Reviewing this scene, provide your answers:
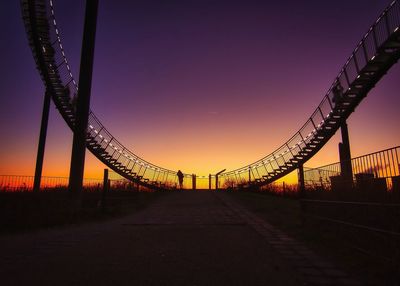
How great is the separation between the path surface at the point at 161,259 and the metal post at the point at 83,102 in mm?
6878

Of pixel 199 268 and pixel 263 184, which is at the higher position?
pixel 263 184

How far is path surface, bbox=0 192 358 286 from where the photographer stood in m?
5.12

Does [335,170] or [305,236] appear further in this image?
[335,170]

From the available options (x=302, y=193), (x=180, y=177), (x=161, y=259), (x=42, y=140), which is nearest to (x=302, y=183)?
(x=302, y=193)

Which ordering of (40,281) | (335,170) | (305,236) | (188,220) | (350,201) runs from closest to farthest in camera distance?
(40,281)
(350,201)
(305,236)
(335,170)
(188,220)

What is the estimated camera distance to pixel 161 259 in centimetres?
636

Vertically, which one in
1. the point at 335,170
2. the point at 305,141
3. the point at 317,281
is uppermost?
the point at 305,141

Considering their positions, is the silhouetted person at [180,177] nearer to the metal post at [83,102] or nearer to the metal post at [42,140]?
the metal post at [42,140]

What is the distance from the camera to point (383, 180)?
7.09m

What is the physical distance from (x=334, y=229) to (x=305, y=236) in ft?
2.72

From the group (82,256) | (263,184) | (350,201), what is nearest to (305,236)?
(350,201)

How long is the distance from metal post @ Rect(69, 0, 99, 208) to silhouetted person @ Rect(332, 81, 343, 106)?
13960 millimetres

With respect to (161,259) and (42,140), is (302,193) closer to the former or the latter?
(161,259)

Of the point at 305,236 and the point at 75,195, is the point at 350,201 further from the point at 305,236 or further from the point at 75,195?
the point at 75,195
